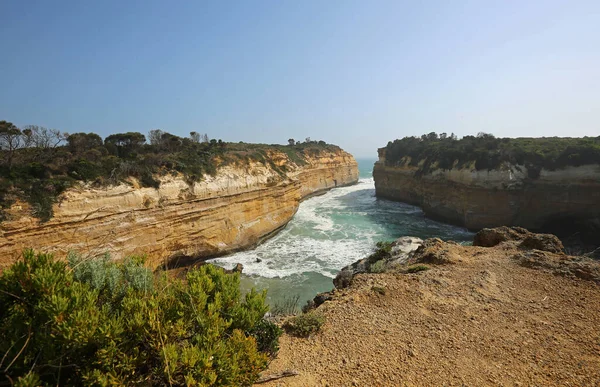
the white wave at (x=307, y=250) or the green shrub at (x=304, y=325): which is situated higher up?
the green shrub at (x=304, y=325)

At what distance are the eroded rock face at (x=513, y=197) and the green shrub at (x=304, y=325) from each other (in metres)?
21.9

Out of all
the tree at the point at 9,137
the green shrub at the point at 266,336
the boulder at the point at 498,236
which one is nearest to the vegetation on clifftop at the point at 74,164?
the tree at the point at 9,137

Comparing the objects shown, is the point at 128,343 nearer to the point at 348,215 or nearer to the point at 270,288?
the point at 270,288

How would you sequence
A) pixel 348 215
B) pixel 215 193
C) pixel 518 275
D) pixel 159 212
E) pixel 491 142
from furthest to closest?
pixel 348 215
pixel 491 142
pixel 215 193
pixel 159 212
pixel 518 275

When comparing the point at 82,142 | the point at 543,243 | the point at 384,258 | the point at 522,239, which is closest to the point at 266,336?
the point at 384,258

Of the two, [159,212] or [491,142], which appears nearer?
[159,212]

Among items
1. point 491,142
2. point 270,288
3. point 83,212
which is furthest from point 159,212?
point 491,142

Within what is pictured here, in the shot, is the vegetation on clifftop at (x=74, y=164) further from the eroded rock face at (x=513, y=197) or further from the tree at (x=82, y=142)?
the eroded rock face at (x=513, y=197)

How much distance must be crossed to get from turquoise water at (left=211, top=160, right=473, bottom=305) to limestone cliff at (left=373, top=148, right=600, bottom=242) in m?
1.94

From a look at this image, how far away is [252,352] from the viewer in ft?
10.4

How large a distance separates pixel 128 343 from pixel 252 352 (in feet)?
4.40

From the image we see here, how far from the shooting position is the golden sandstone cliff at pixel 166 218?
10.6m

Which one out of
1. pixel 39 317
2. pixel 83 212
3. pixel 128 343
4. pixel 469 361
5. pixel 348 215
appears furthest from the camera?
pixel 348 215

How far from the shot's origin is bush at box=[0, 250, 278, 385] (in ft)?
7.38
